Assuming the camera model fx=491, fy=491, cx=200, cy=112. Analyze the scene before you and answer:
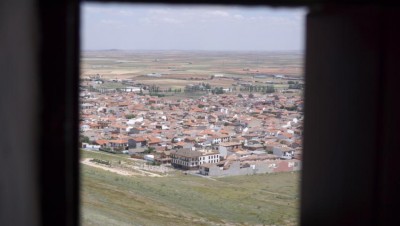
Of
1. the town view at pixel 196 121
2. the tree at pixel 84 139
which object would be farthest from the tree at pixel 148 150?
the tree at pixel 84 139

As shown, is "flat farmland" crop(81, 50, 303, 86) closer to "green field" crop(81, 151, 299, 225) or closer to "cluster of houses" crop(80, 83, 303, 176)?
"cluster of houses" crop(80, 83, 303, 176)

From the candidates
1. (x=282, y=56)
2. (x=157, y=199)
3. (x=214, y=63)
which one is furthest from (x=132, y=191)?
(x=282, y=56)

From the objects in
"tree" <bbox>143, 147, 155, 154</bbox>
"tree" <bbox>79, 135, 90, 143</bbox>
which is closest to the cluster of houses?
"tree" <bbox>143, 147, 155, 154</bbox>
